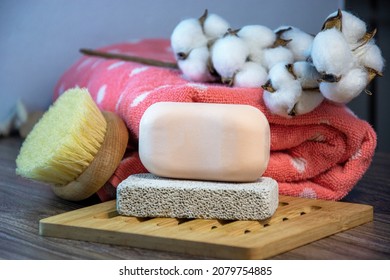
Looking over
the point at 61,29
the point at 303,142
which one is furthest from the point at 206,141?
the point at 61,29

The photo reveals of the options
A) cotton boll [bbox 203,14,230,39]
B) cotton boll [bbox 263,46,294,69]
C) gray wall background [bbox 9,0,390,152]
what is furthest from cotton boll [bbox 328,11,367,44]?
gray wall background [bbox 9,0,390,152]

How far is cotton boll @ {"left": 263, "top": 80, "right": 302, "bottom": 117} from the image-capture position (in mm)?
773

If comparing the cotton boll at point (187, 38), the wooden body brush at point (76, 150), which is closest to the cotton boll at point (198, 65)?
the cotton boll at point (187, 38)

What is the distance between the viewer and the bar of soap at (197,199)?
708 mm

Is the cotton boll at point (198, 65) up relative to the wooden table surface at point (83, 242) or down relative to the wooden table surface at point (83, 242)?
up

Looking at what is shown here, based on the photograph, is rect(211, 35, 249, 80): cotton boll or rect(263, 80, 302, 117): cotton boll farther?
rect(211, 35, 249, 80): cotton boll

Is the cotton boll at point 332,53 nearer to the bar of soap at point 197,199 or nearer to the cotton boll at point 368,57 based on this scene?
the cotton boll at point 368,57

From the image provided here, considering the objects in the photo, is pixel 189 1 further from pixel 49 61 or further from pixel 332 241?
pixel 332 241

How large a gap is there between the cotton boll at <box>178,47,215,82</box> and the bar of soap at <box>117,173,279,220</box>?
0.23 meters

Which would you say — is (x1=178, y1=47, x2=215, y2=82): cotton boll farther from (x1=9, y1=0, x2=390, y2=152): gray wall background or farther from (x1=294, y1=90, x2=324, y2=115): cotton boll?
(x1=9, y1=0, x2=390, y2=152): gray wall background

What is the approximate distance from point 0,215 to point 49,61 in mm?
616

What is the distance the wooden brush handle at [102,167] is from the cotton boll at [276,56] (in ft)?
0.63

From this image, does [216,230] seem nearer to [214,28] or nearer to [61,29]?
[214,28]

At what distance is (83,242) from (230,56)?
0.31 meters
